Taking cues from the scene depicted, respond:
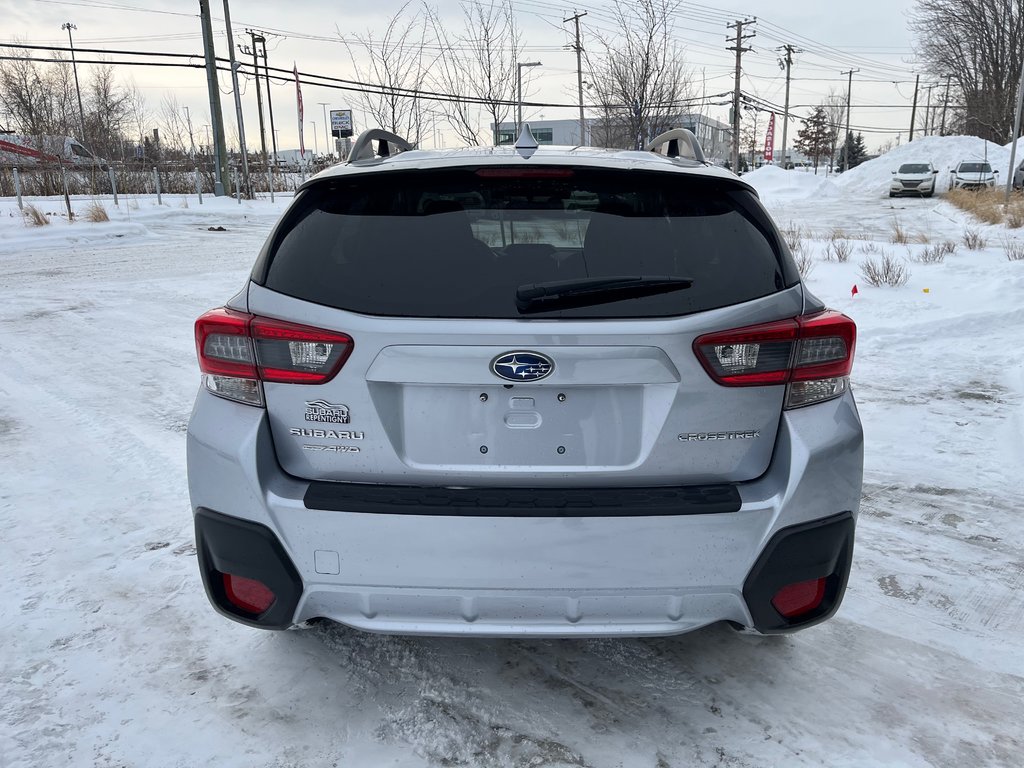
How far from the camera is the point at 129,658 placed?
272 cm

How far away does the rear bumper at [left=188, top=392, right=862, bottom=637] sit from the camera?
6.67 feet

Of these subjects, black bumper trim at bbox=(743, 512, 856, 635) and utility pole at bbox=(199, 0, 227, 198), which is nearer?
black bumper trim at bbox=(743, 512, 856, 635)

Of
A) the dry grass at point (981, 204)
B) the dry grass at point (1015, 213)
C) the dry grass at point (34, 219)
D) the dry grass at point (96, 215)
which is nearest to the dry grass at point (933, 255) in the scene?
the dry grass at point (1015, 213)

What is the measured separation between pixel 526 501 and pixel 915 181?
39.3 m

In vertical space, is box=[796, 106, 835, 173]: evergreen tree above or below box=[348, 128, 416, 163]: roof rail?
above

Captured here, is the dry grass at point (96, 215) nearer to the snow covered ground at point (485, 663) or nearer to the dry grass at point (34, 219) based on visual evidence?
the dry grass at point (34, 219)

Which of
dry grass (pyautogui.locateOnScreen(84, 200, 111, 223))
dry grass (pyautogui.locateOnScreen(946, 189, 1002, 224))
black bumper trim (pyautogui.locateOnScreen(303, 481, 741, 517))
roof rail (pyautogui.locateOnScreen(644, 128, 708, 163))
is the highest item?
roof rail (pyautogui.locateOnScreen(644, 128, 708, 163))

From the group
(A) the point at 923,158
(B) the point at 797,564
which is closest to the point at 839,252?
(B) the point at 797,564

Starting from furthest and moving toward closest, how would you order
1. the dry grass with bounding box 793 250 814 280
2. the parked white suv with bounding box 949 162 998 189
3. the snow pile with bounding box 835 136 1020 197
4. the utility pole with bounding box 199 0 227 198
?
the snow pile with bounding box 835 136 1020 197 < the parked white suv with bounding box 949 162 998 189 < the utility pole with bounding box 199 0 227 198 < the dry grass with bounding box 793 250 814 280

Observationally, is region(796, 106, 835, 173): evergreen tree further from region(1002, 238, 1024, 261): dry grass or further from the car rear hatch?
the car rear hatch

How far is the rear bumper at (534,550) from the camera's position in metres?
2.03

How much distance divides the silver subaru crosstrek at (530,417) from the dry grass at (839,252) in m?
10.9

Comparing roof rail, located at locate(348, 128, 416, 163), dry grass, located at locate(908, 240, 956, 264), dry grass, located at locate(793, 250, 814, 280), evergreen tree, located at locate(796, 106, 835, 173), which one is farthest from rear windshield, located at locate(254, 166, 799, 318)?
evergreen tree, located at locate(796, 106, 835, 173)

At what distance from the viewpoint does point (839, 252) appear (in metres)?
12.2
